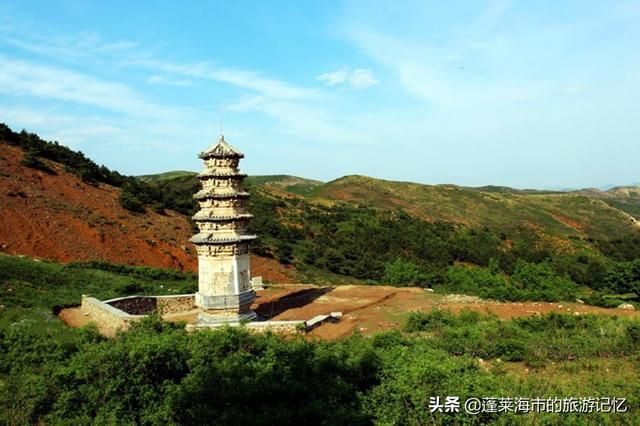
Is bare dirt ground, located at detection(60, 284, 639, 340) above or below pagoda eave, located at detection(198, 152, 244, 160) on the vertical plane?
below

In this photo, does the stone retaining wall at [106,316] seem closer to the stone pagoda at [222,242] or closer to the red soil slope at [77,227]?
the stone pagoda at [222,242]

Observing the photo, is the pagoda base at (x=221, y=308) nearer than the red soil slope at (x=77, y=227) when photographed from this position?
Yes

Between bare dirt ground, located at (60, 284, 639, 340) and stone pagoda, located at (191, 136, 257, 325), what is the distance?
3.03 metres

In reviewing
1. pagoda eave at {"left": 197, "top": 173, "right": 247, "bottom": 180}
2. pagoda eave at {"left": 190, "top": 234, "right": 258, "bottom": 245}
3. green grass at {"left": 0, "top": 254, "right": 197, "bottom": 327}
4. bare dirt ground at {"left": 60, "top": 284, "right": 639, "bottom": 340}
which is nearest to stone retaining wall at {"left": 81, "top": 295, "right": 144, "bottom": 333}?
bare dirt ground at {"left": 60, "top": 284, "right": 639, "bottom": 340}

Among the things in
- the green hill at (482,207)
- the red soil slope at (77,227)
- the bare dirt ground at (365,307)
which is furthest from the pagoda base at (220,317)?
the green hill at (482,207)

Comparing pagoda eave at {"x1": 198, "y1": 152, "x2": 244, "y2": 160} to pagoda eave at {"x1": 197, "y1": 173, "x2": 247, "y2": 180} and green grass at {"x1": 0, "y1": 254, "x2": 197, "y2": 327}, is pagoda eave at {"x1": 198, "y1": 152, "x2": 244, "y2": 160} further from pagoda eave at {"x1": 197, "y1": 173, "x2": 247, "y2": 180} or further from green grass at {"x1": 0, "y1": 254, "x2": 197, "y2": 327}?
green grass at {"x1": 0, "y1": 254, "x2": 197, "y2": 327}

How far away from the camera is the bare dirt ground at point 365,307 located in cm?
1761

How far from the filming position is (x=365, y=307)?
20812 millimetres

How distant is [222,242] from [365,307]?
7389mm

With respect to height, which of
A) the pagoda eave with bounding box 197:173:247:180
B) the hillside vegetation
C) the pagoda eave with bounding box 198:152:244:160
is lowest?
the hillside vegetation

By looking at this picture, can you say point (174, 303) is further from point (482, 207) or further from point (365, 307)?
point (482, 207)

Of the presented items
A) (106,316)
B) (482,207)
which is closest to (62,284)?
(106,316)

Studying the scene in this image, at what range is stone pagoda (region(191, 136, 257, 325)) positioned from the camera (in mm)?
16859

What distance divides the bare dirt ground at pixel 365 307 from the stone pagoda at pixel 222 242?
3.03 meters
